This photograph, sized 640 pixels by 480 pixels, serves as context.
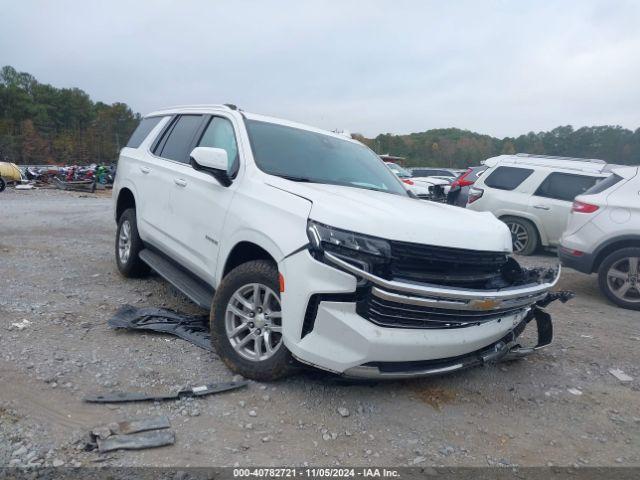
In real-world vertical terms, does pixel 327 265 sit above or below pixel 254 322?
above

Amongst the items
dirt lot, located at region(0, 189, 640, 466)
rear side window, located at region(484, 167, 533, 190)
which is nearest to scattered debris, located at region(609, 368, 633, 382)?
dirt lot, located at region(0, 189, 640, 466)

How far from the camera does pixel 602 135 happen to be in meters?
35.2

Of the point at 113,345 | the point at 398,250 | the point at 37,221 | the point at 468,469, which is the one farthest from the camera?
the point at 37,221

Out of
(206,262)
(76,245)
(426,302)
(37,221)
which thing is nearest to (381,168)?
(206,262)

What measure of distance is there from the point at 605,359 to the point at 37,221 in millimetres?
10165

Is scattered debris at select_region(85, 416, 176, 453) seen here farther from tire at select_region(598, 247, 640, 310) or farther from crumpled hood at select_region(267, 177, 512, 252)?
tire at select_region(598, 247, 640, 310)

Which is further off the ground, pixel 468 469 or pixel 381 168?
pixel 381 168

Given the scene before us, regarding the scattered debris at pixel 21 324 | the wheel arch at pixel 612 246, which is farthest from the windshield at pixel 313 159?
the wheel arch at pixel 612 246

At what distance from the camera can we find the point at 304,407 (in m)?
3.16

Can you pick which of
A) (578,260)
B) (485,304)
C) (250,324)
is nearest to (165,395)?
(250,324)

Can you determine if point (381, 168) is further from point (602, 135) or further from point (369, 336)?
point (602, 135)

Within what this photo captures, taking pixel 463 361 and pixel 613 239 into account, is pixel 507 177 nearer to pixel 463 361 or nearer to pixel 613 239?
pixel 613 239

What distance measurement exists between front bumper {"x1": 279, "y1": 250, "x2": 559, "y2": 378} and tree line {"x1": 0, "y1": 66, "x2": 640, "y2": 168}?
3181 cm

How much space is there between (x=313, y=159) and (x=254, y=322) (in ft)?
5.03
